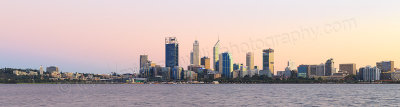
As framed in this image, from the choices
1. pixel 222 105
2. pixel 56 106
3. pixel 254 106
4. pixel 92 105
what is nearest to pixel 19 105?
pixel 56 106

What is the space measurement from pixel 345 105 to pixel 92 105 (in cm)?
4717

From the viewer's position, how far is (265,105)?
7988 cm

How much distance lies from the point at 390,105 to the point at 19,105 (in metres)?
70.4

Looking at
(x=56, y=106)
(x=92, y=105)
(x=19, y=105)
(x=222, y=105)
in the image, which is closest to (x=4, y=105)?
(x=19, y=105)

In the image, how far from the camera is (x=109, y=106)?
77500 mm

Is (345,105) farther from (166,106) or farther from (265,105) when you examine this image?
(166,106)

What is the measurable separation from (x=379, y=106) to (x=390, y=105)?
363cm

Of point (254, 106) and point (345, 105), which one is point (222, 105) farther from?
point (345, 105)

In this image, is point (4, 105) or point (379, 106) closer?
point (379, 106)

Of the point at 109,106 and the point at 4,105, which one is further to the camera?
the point at 4,105

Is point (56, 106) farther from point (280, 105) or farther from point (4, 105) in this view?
point (280, 105)

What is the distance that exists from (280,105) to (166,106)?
2105 centimetres

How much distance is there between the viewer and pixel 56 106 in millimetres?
77750

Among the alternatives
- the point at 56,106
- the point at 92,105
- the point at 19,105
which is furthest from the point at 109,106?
the point at 19,105
